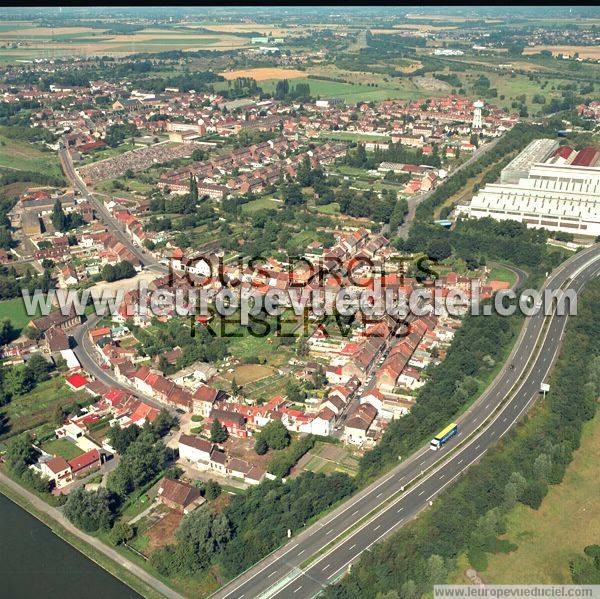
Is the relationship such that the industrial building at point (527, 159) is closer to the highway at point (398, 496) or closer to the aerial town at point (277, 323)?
the aerial town at point (277, 323)

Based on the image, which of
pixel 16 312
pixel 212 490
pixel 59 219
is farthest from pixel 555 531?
pixel 59 219

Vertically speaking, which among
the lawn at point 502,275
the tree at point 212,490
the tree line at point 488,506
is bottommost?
the lawn at point 502,275

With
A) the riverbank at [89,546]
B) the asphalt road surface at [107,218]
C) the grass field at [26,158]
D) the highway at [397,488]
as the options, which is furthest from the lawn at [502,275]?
the grass field at [26,158]

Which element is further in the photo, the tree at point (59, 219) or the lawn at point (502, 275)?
the tree at point (59, 219)

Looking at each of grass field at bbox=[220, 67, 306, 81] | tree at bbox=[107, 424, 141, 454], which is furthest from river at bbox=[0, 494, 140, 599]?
grass field at bbox=[220, 67, 306, 81]

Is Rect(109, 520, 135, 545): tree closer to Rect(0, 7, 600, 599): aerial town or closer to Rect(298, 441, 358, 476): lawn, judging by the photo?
Rect(0, 7, 600, 599): aerial town

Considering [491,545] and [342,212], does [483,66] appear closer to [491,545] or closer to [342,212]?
[342,212]

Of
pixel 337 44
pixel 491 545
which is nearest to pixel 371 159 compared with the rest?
pixel 491 545

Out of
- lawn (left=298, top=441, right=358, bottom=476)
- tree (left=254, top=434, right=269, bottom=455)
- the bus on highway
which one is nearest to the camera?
lawn (left=298, top=441, right=358, bottom=476)
